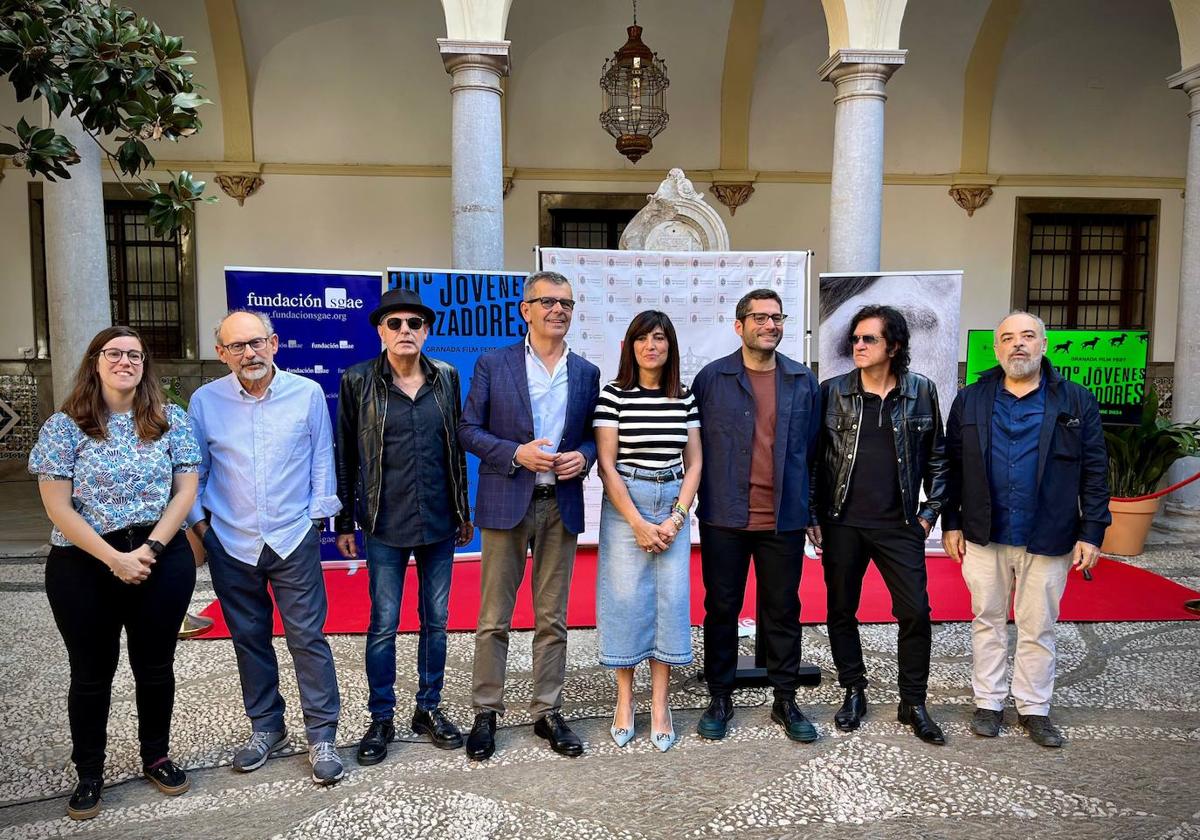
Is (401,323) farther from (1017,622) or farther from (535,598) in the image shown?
(1017,622)

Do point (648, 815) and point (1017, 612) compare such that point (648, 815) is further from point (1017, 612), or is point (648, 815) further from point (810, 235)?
point (810, 235)

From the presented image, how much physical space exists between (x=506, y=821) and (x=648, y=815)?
0.48 m

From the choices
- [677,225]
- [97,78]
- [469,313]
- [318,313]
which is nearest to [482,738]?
[97,78]

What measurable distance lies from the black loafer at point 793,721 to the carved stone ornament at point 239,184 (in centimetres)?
923

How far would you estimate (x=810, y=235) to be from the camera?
35.1ft

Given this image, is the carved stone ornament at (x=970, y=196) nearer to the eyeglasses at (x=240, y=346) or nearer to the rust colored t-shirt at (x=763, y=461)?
the rust colored t-shirt at (x=763, y=461)

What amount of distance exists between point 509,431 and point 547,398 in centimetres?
20

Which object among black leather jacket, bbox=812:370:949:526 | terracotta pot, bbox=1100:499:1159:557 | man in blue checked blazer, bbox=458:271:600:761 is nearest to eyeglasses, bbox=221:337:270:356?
man in blue checked blazer, bbox=458:271:600:761

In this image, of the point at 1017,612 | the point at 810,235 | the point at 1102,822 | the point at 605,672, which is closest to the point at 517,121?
the point at 810,235

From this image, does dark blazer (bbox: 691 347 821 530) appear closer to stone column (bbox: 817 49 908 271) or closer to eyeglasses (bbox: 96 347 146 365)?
eyeglasses (bbox: 96 347 146 365)

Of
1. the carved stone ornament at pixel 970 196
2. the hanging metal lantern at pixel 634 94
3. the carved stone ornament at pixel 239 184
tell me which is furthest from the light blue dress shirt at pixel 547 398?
the carved stone ornament at pixel 970 196

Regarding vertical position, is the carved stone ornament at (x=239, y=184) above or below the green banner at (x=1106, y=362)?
above

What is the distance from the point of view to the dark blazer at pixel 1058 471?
10.6 feet

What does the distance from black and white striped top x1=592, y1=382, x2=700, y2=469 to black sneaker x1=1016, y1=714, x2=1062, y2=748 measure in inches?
71.8
